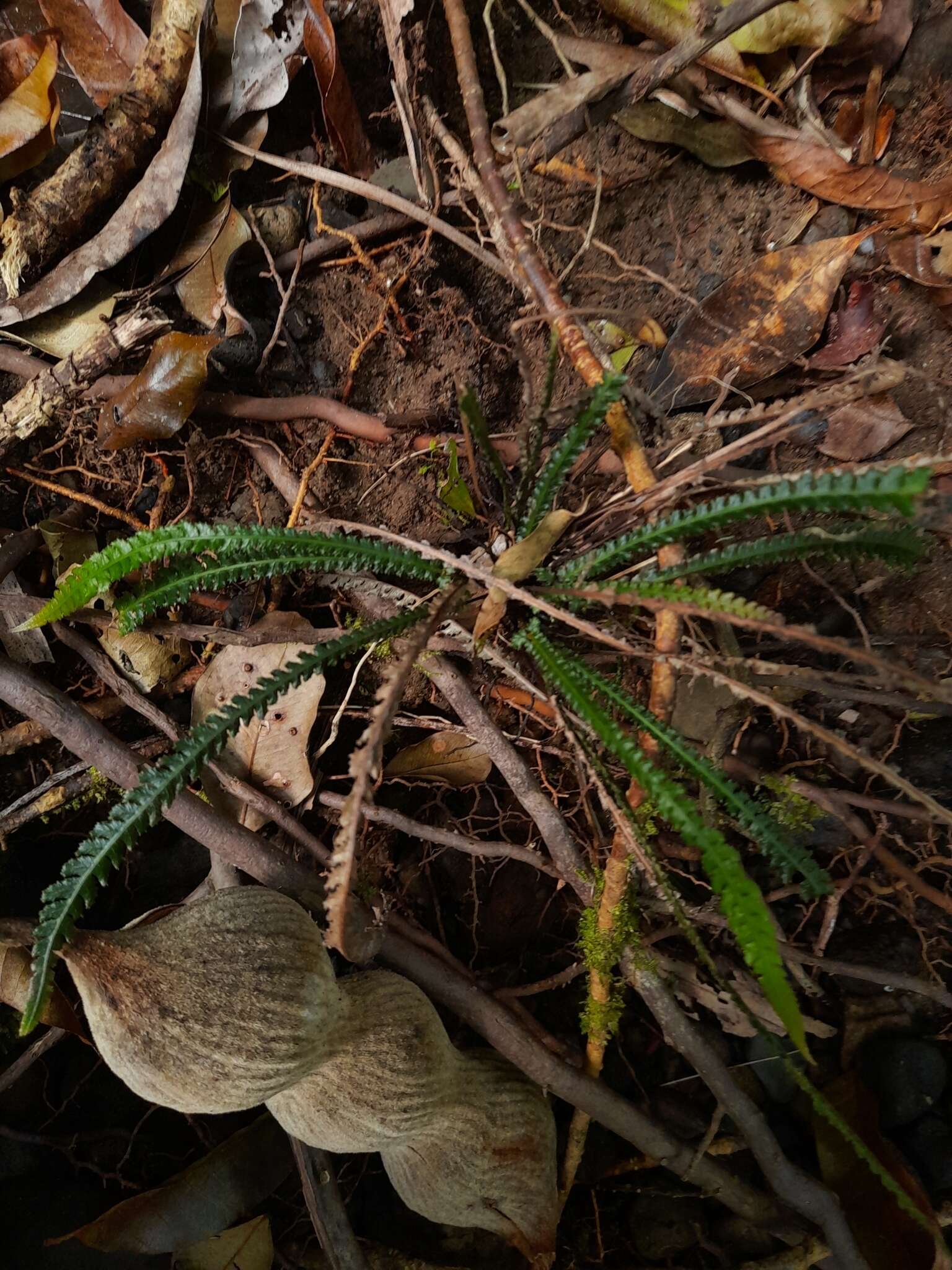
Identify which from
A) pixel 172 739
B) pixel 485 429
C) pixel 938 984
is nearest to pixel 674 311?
pixel 485 429

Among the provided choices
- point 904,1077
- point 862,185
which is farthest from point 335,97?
point 904,1077

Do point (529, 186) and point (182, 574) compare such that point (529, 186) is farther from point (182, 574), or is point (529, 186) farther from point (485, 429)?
point (182, 574)

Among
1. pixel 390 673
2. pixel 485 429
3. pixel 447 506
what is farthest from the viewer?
pixel 447 506

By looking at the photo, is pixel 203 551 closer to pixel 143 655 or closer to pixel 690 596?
pixel 143 655

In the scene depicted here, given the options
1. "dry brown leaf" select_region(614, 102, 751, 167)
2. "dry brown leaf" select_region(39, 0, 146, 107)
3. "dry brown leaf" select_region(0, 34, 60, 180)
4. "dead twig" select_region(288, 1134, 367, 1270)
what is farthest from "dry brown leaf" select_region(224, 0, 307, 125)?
"dead twig" select_region(288, 1134, 367, 1270)

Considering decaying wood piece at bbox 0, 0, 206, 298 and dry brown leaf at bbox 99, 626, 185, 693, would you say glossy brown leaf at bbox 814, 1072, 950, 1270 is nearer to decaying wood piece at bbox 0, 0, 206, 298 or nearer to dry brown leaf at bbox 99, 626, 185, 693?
dry brown leaf at bbox 99, 626, 185, 693

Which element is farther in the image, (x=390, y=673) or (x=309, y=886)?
(x=309, y=886)

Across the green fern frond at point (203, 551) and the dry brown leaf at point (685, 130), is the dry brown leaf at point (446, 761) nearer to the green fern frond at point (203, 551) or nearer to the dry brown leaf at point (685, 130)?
the green fern frond at point (203, 551)
